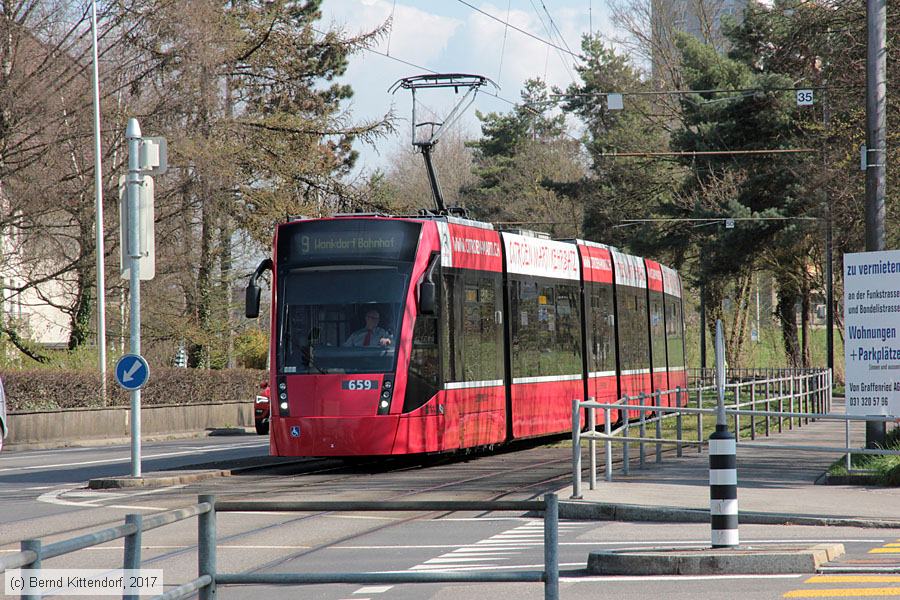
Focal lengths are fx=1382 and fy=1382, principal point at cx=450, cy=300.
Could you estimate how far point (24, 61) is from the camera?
3331 cm

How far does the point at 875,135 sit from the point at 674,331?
17.6 metres

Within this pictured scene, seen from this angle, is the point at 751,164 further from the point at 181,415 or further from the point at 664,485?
the point at 664,485

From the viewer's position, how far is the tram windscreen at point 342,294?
18.5 metres

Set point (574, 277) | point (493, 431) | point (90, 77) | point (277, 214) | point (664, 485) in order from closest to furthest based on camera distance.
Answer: point (664, 485), point (493, 431), point (574, 277), point (90, 77), point (277, 214)

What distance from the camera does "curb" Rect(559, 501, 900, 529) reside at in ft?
41.4

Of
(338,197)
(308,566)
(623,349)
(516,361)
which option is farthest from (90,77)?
(308,566)

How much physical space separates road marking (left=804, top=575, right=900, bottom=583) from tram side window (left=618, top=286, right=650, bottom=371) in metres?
19.0

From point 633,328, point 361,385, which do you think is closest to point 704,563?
point 361,385

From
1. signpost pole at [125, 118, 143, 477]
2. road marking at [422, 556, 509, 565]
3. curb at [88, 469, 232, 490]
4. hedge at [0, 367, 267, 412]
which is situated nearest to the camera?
road marking at [422, 556, 509, 565]

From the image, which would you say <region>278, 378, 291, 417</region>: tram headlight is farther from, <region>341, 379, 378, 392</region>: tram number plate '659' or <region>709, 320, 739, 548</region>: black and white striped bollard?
<region>709, 320, 739, 548</region>: black and white striped bollard

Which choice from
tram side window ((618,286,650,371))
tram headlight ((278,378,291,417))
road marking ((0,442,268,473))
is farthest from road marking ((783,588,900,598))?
tram side window ((618,286,650,371))

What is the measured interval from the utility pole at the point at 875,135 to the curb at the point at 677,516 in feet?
18.6

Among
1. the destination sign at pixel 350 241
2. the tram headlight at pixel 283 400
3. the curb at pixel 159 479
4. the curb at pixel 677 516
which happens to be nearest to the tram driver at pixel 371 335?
the destination sign at pixel 350 241

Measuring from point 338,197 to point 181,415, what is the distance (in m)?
11.2
